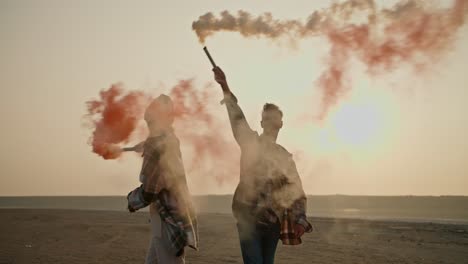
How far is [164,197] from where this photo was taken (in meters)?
6.37

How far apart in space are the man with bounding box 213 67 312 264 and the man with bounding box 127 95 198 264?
22.4 inches

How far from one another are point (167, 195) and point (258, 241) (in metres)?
1.09

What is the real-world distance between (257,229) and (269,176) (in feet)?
1.92

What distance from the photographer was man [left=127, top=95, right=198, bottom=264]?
20.8 feet

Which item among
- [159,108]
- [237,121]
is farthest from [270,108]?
[159,108]

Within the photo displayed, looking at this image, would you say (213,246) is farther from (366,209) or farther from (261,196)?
(366,209)

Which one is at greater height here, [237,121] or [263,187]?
[237,121]

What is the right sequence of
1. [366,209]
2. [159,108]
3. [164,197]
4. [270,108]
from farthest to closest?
[366,209], [270,108], [159,108], [164,197]

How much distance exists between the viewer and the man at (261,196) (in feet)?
21.0

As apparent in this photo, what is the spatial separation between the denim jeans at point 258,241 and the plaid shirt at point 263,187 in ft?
0.25

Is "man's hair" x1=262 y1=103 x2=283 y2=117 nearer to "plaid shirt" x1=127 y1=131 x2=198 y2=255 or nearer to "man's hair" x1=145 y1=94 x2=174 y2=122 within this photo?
"man's hair" x1=145 y1=94 x2=174 y2=122

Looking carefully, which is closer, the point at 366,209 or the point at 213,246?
the point at 213,246

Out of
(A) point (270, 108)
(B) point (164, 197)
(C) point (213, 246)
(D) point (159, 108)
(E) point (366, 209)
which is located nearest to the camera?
(B) point (164, 197)

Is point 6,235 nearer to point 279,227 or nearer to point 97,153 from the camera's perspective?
point 97,153
